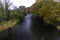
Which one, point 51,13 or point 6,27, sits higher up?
point 51,13

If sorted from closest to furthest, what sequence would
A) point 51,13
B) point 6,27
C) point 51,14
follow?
1. point 6,27
2. point 51,14
3. point 51,13

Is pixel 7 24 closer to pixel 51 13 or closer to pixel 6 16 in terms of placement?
pixel 6 16

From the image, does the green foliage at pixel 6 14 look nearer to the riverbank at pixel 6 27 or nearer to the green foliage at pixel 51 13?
the riverbank at pixel 6 27

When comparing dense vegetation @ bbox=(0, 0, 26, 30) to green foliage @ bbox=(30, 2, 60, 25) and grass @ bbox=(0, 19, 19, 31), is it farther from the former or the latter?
green foliage @ bbox=(30, 2, 60, 25)

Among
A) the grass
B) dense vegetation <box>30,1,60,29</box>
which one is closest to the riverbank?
the grass

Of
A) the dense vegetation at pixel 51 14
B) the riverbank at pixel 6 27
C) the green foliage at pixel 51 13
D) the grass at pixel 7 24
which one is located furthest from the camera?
the green foliage at pixel 51 13

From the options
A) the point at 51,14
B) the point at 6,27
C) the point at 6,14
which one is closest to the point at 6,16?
the point at 6,14

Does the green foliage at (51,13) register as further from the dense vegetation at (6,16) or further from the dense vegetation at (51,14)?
the dense vegetation at (6,16)

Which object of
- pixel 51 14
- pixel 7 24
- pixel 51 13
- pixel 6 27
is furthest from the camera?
pixel 51 13

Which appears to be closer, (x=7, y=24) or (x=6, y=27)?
(x=6, y=27)

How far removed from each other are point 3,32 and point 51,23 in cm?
645

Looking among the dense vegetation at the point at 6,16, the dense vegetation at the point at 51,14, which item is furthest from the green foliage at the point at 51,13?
the dense vegetation at the point at 6,16

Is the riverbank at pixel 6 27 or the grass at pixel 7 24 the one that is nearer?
the riverbank at pixel 6 27

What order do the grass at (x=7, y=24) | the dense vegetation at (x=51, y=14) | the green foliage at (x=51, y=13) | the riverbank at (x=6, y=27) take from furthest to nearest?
the green foliage at (x=51, y=13) → the dense vegetation at (x=51, y=14) → the grass at (x=7, y=24) → the riverbank at (x=6, y=27)
